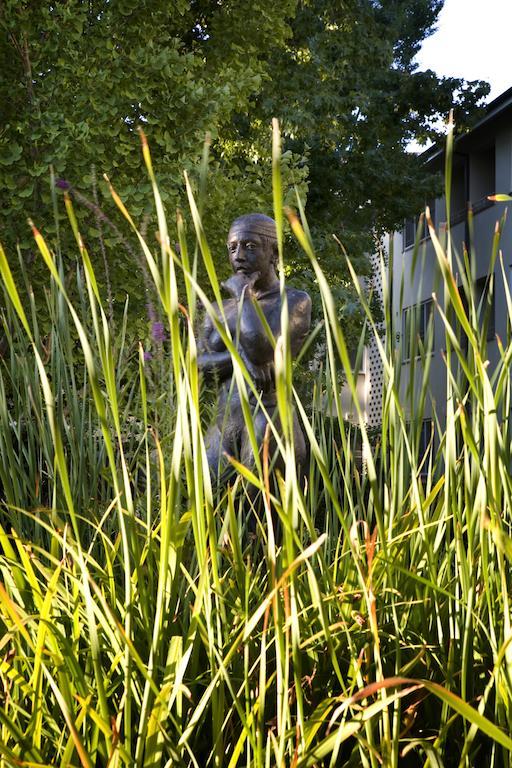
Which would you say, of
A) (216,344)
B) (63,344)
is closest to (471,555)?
(63,344)

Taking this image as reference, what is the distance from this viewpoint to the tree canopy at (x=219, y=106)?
9.43 metres

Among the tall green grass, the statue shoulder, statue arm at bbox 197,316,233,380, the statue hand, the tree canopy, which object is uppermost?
the tree canopy

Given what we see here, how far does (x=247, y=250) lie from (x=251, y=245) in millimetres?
27

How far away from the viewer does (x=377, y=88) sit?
1889 centimetres

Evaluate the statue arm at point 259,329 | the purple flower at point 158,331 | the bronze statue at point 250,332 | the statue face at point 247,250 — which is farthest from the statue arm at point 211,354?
the purple flower at point 158,331

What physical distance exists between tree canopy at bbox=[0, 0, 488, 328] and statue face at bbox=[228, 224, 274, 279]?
2.42 feet

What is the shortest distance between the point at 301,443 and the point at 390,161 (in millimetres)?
15165

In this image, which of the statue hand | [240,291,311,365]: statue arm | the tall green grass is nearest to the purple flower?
the tall green grass

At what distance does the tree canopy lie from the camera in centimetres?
943

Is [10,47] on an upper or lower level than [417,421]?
upper

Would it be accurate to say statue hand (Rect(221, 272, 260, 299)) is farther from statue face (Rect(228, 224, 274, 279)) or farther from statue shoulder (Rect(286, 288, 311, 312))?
statue shoulder (Rect(286, 288, 311, 312))

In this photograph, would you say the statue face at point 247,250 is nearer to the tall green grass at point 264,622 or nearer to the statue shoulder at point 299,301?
the statue shoulder at point 299,301

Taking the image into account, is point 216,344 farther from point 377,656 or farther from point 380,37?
point 380,37

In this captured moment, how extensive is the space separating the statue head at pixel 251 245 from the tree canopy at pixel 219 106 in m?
0.74
